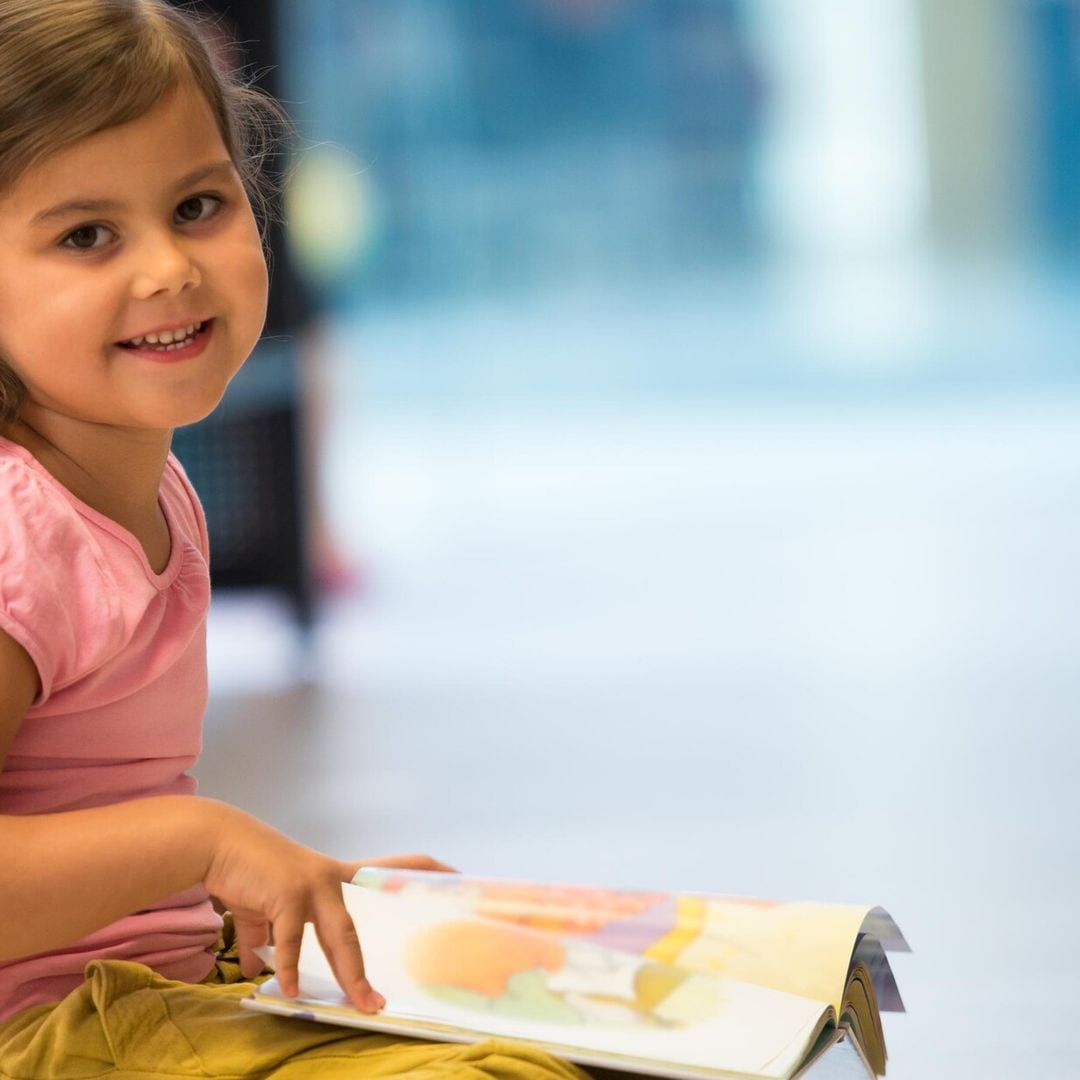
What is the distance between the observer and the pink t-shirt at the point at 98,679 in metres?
0.87

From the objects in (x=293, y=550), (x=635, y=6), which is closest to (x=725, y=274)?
(x=635, y=6)

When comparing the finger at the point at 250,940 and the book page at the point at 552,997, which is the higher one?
the finger at the point at 250,940

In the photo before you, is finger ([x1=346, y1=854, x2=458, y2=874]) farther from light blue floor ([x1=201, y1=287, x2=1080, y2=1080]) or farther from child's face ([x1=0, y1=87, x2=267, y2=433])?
light blue floor ([x1=201, y1=287, x2=1080, y2=1080])

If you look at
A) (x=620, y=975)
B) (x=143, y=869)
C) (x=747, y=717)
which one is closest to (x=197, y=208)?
(x=143, y=869)

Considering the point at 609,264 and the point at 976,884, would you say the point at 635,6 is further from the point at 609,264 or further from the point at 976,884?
the point at 976,884

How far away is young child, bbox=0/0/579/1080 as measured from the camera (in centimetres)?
83

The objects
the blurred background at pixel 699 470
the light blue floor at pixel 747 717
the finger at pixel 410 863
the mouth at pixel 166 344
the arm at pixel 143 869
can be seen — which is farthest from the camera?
the blurred background at pixel 699 470

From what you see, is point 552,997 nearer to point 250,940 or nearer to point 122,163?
point 250,940

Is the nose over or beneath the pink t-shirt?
over

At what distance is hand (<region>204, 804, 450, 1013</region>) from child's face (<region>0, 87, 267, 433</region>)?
0.72 feet

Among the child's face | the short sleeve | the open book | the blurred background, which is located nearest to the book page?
the open book

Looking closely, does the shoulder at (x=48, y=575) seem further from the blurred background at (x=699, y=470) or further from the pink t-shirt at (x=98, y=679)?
the blurred background at (x=699, y=470)

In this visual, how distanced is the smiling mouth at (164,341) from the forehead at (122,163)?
0.07 meters

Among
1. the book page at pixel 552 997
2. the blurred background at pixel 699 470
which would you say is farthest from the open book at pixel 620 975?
the blurred background at pixel 699 470
